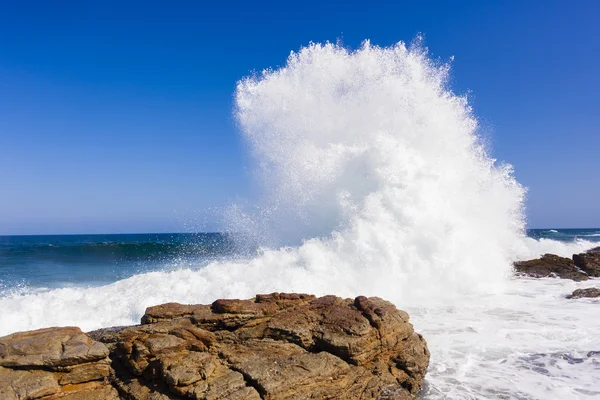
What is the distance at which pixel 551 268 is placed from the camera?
1880 centimetres

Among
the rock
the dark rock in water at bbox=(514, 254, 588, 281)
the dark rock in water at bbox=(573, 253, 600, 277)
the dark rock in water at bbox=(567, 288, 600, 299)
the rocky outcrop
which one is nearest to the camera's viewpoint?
the rock

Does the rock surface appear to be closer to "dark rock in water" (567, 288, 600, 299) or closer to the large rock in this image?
the large rock

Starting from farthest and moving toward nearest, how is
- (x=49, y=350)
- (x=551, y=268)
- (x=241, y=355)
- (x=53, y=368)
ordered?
(x=551, y=268) → (x=241, y=355) → (x=49, y=350) → (x=53, y=368)

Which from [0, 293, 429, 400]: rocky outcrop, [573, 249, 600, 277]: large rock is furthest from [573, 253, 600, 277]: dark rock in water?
[0, 293, 429, 400]: rocky outcrop

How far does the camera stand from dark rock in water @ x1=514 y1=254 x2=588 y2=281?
707 inches

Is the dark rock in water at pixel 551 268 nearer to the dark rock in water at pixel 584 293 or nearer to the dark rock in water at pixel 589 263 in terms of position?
the dark rock in water at pixel 589 263

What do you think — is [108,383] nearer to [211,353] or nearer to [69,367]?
[69,367]

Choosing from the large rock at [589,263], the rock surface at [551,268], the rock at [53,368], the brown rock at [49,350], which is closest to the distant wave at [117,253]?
the rock surface at [551,268]

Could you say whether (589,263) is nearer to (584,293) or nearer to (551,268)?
(551,268)

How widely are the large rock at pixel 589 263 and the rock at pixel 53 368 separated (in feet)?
68.1

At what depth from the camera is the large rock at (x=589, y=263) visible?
1870cm

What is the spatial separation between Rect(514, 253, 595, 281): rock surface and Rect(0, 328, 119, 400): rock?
1820 centimetres

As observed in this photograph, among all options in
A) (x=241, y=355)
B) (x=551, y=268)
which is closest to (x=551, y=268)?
(x=551, y=268)

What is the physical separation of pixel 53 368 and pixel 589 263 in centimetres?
2194
